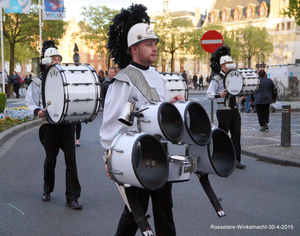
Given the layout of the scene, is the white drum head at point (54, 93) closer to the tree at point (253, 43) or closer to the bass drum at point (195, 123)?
the bass drum at point (195, 123)

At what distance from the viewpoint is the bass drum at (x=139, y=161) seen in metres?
2.51

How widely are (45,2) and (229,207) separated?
19059 mm

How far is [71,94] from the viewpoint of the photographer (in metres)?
4.42

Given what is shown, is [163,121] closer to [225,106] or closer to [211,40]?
[225,106]

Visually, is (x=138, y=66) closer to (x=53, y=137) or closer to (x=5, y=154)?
(x=53, y=137)

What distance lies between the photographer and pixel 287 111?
946cm

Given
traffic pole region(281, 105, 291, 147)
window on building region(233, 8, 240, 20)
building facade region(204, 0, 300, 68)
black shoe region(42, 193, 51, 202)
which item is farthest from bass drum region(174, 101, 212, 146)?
window on building region(233, 8, 240, 20)

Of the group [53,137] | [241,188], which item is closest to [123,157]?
[53,137]

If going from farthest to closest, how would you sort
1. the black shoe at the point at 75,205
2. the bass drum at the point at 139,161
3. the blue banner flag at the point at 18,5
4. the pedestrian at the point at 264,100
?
the blue banner flag at the point at 18,5 → the pedestrian at the point at 264,100 → the black shoe at the point at 75,205 → the bass drum at the point at 139,161

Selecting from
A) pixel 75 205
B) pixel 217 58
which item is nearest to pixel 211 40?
pixel 217 58

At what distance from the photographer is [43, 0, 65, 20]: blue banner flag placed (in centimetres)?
2169

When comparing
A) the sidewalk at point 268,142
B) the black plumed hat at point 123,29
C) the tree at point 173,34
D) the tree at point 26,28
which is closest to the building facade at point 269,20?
the tree at point 173,34

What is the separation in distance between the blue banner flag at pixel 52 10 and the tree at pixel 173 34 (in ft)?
116

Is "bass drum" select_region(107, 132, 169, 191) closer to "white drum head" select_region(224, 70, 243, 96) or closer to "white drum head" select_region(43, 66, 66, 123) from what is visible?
"white drum head" select_region(43, 66, 66, 123)
